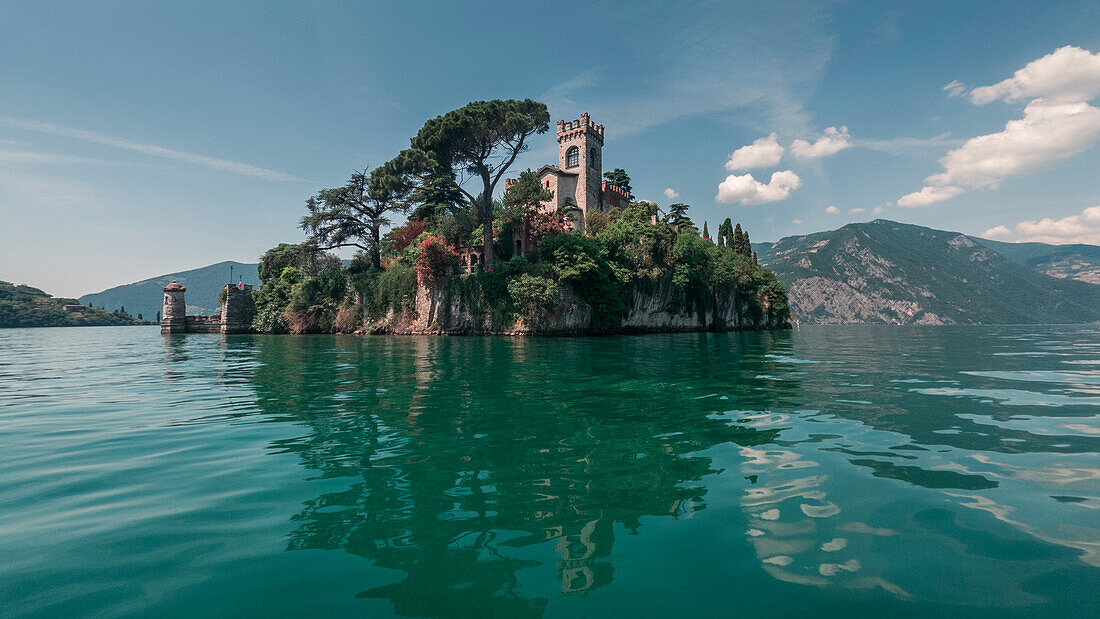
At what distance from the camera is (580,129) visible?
58.6 meters

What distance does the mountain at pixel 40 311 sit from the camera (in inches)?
3802

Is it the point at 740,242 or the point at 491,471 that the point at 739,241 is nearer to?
the point at 740,242

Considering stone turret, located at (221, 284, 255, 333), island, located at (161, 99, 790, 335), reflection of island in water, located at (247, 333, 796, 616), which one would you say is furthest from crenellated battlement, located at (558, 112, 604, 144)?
reflection of island in water, located at (247, 333, 796, 616)

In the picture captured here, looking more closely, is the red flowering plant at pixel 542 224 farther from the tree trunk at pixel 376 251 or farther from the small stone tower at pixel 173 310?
the small stone tower at pixel 173 310

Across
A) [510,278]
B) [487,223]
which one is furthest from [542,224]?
[510,278]

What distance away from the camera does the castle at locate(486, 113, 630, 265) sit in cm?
5762

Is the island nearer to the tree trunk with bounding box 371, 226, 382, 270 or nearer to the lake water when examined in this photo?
the tree trunk with bounding box 371, 226, 382, 270

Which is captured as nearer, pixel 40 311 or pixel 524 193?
pixel 524 193

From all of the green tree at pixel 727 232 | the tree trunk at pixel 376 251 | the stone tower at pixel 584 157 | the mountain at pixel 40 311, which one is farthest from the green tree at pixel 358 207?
the mountain at pixel 40 311

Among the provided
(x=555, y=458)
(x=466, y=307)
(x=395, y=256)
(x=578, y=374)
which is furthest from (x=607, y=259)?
(x=555, y=458)

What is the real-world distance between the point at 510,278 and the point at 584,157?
28272 millimetres

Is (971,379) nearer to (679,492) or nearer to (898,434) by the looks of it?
(898,434)

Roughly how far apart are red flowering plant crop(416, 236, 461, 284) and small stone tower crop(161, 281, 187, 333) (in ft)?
88.4

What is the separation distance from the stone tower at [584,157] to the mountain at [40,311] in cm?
12664
